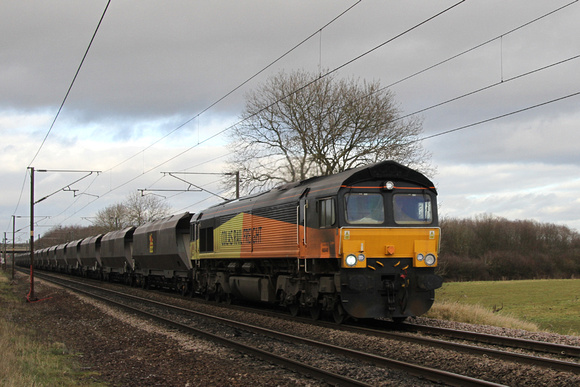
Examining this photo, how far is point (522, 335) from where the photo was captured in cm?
1245

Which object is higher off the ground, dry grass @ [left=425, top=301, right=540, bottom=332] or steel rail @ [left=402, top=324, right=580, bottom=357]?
steel rail @ [left=402, top=324, right=580, bottom=357]

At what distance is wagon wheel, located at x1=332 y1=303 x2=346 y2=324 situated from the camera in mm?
14180

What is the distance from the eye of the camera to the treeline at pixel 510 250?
67475 millimetres

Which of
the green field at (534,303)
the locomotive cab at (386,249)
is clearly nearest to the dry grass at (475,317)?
the green field at (534,303)

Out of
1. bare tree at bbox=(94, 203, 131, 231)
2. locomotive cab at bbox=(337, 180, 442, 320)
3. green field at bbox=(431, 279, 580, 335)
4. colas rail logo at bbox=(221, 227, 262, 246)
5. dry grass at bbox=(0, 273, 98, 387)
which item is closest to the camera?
dry grass at bbox=(0, 273, 98, 387)

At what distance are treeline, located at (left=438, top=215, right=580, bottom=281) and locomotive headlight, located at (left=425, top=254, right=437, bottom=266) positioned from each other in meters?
50.0

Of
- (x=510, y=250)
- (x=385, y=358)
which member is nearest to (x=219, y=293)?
(x=385, y=358)

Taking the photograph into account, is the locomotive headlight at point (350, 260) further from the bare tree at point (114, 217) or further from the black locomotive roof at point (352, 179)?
the bare tree at point (114, 217)

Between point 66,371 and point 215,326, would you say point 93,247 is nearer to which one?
point 215,326

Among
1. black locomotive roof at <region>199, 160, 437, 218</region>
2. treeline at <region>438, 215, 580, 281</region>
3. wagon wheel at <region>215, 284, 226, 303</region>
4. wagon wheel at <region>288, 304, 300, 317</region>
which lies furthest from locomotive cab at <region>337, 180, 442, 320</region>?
treeline at <region>438, 215, 580, 281</region>

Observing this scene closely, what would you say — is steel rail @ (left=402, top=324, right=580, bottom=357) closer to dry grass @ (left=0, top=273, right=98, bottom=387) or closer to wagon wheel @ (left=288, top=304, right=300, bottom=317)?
wagon wheel @ (left=288, top=304, right=300, bottom=317)

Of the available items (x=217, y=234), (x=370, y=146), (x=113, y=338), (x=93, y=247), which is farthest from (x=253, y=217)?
(x=93, y=247)

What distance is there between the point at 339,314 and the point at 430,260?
2648 mm

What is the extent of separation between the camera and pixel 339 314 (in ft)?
47.2
